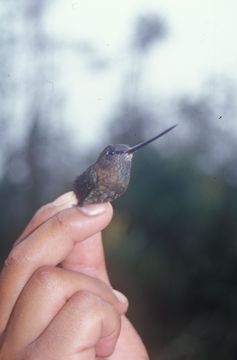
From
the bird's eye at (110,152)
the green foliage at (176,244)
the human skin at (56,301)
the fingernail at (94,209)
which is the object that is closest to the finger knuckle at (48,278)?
the human skin at (56,301)

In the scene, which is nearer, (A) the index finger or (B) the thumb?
(A) the index finger

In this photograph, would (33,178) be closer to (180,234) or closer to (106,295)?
(180,234)

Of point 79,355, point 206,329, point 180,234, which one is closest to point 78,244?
point 79,355

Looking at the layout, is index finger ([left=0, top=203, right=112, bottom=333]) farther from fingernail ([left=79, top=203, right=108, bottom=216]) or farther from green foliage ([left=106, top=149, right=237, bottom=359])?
green foliage ([left=106, top=149, right=237, bottom=359])

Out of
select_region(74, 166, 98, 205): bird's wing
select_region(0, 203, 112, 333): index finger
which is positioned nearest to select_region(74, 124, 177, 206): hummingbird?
select_region(74, 166, 98, 205): bird's wing

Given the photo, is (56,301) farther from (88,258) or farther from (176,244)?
(176,244)

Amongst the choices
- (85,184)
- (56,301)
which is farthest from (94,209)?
(56,301)

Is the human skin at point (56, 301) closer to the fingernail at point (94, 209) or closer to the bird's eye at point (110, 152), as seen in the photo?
the fingernail at point (94, 209)

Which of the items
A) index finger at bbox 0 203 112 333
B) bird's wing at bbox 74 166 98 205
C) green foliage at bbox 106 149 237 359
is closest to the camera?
index finger at bbox 0 203 112 333
